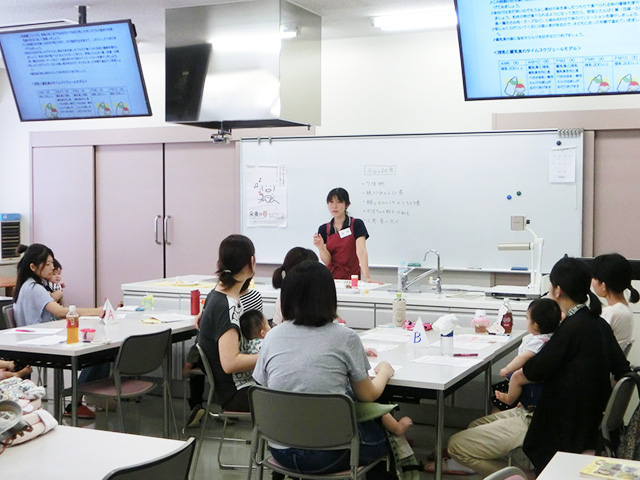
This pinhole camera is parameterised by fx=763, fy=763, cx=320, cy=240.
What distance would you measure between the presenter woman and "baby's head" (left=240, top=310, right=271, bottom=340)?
7.34ft

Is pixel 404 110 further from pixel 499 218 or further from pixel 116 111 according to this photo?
pixel 116 111

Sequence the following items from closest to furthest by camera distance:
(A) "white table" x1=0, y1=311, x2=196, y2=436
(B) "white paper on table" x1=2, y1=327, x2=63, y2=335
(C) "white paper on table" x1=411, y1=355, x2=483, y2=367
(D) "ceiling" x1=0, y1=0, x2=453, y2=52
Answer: (C) "white paper on table" x1=411, y1=355, x2=483, y2=367 → (A) "white table" x1=0, y1=311, x2=196, y2=436 → (B) "white paper on table" x1=2, y1=327, x2=63, y2=335 → (D) "ceiling" x1=0, y1=0, x2=453, y2=52

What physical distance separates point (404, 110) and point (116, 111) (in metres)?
2.62

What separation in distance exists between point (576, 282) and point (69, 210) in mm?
6285

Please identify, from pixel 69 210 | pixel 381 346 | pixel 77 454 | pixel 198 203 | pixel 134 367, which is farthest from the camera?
pixel 69 210

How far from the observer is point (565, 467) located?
2123mm

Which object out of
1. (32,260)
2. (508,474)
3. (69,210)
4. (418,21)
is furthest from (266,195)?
(508,474)

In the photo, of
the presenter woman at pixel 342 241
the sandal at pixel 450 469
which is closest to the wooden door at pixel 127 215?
the presenter woman at pixel 342 241

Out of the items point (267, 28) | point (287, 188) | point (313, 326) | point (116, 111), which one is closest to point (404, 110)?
point (287, 188)

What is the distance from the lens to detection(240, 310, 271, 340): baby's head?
3766 mm

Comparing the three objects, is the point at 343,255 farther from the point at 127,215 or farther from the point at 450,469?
the point at 127,215

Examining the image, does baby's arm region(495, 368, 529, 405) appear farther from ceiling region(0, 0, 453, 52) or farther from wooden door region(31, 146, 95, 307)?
wooden door region(31, 146, 95, 307)

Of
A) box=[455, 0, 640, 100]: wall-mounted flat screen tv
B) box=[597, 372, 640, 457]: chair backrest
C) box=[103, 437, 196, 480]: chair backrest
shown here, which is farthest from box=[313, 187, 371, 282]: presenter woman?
box=[103, 437, 196, 480]: chair backrest

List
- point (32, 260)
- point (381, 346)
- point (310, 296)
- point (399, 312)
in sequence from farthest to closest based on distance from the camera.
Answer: point (32, 260) < point (399, 312) < point (381, 346) < point (310, 296)
